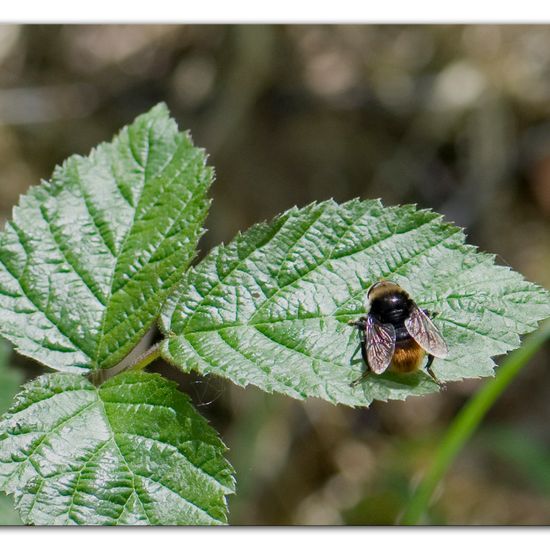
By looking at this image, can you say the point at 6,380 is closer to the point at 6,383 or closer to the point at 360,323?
the point at 6,383

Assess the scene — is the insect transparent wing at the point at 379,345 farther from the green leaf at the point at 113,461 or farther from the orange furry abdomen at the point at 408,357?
the green leaf at the point at 113,461

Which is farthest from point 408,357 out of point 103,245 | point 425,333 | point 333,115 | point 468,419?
point 333,115

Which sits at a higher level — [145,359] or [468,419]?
[145,359]

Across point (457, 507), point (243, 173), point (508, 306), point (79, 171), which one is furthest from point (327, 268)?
point (243, 173)

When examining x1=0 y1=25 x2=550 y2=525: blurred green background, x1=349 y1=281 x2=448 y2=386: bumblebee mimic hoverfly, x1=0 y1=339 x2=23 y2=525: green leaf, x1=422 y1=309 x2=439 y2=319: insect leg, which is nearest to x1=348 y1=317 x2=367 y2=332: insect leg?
x1=349 y1=281 x2=448 y2=386: bumblebee mimic hoverfly

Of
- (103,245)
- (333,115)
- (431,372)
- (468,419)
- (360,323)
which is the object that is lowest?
(468,419)

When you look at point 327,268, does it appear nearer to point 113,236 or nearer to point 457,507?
point 113,236
